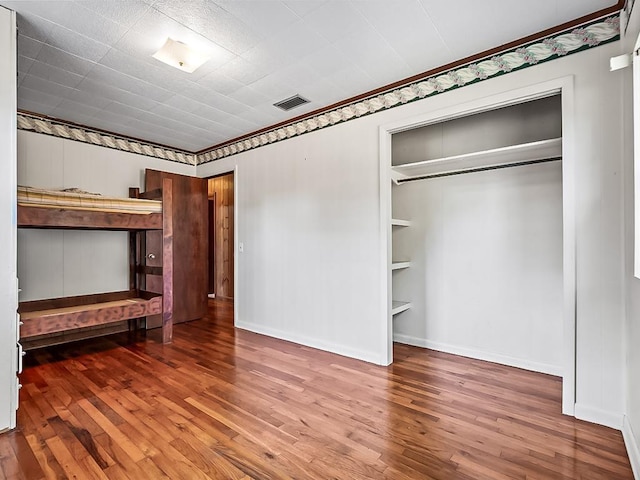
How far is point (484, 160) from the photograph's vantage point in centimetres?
291

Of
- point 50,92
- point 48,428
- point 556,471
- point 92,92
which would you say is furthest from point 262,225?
point 556,471

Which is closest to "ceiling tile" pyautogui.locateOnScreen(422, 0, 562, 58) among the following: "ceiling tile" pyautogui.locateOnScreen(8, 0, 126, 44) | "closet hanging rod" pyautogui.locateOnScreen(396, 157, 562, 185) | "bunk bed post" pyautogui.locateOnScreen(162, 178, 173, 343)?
"closet hanging rod" pyautogui.locateOnScreen(396, 157, 562, 185)

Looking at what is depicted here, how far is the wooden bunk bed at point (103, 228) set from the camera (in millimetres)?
2703

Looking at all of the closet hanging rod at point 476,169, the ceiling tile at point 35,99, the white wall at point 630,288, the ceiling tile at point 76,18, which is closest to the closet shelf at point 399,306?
the closet hanging rod at point 476,169

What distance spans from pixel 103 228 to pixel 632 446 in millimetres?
4186

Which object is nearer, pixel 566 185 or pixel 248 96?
pixel 566 185

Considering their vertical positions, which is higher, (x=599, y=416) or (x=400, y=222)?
(x=400, y=222)

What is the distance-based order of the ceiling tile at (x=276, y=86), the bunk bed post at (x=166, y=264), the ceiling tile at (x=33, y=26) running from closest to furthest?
the ceiling tile at (x=33, y=26) < the ceiling tile at (x=276, y=86) < the bunk bed post at (x=166, y=264)

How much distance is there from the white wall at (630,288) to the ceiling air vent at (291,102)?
7.56 feet

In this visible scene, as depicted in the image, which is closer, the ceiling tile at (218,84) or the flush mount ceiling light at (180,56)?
the flush mount ceiling light at (180,56)

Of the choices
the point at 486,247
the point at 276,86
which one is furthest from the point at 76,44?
the point at 486,247

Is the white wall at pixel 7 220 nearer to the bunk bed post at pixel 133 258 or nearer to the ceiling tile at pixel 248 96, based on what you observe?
the ceiling tile at pixel 248 96

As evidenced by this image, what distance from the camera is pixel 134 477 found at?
1511 millimetres

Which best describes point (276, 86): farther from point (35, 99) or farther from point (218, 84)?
point (35, 99)
